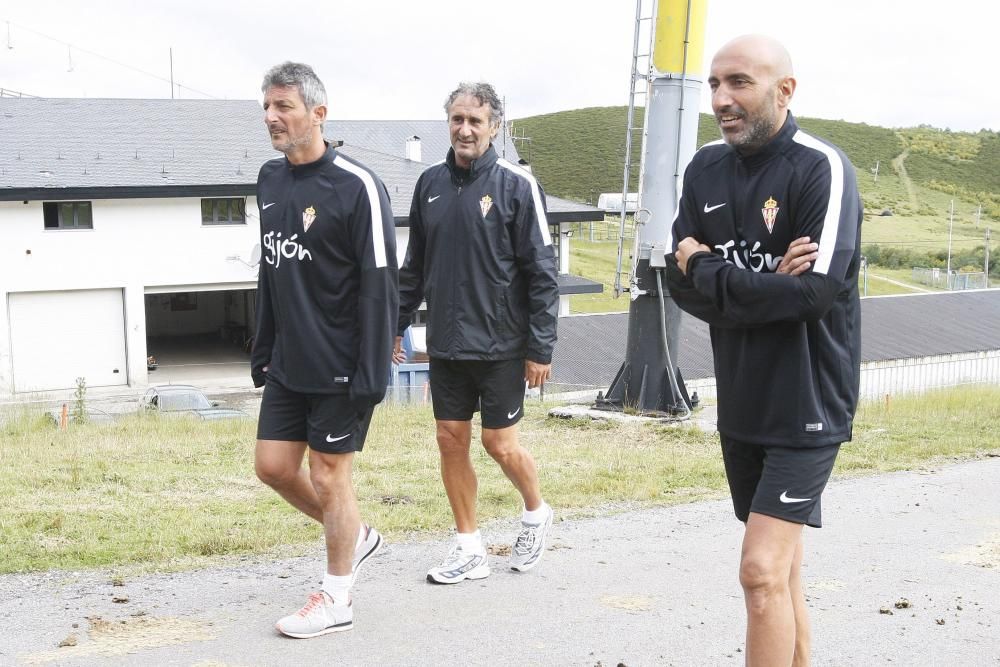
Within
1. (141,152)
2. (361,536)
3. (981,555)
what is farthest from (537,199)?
(141,152)

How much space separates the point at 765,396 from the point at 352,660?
1917 millimetres

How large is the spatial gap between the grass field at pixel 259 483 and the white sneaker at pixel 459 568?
2.58 feet

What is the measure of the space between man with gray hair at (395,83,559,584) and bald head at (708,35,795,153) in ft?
6.26

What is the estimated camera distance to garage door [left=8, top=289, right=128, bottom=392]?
3566 cm

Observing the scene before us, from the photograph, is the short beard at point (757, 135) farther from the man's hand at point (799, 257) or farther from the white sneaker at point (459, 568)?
the white sneaker at point (459, 568)

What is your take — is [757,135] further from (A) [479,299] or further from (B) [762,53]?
(A) [479,299]

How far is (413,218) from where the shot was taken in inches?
220

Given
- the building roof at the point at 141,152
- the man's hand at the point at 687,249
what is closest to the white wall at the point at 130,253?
the building roof at the point at 141,152

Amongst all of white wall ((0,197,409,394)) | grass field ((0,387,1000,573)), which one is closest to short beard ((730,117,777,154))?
grass field ((0,387,1000,573))

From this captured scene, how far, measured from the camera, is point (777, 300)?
3391 millimetres

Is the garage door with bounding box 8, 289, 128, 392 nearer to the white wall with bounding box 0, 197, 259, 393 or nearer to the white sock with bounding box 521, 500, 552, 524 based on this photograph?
the white wall with bounding box 0, 197, 259, 393

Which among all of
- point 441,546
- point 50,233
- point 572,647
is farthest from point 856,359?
point 50,233

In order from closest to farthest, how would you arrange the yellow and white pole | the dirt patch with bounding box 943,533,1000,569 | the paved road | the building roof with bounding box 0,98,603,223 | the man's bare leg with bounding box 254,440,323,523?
the paved road < the man's bare leg with bounding box 254,440,323,523 < the dirt patch with bounding box 943,533,1000,569 < the yellow and white pole < the building roof with bounding box 0,98,603,223

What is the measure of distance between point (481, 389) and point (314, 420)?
1.02 meters
